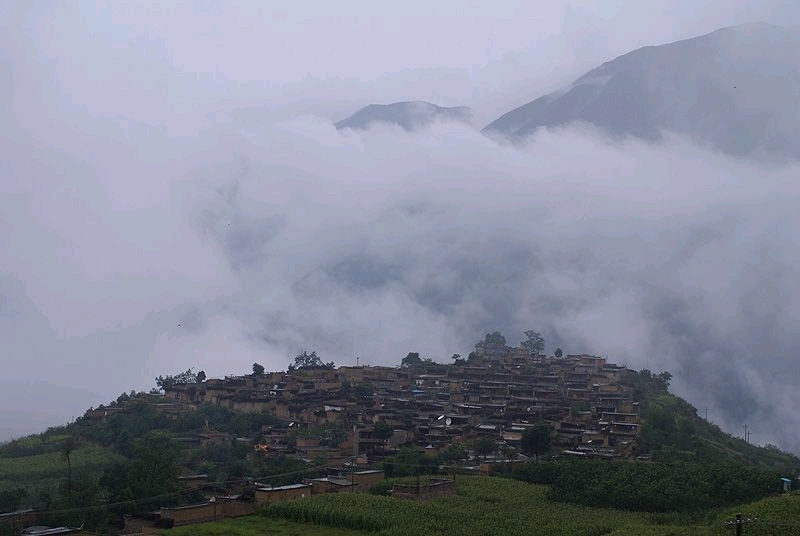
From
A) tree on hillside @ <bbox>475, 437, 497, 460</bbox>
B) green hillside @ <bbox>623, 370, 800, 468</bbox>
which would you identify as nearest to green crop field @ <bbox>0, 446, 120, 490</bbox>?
tree on hillside @ <bbox>475, 437, 497, 460</bbox>

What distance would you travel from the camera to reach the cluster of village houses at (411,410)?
37166mm

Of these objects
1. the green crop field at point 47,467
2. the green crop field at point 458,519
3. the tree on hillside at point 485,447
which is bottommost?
the green crop field at point 458,519

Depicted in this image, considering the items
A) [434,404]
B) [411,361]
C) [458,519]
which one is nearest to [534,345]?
[411,361]

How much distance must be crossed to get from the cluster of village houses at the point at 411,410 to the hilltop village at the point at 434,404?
7cm

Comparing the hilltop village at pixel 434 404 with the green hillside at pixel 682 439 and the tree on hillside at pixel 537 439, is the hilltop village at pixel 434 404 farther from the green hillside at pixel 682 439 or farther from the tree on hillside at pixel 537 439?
the tree on hillside at pixel 537 439

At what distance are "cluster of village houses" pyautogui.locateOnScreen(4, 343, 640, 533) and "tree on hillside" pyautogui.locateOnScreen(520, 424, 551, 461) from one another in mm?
1026

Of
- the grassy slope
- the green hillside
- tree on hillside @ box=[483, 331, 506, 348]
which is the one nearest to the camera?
the grassy slope

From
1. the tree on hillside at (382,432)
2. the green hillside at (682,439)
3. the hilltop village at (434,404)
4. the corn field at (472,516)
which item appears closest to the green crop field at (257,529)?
the corn field at (472,516)

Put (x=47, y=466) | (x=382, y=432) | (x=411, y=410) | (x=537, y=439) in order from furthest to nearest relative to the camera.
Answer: (x=411, y=410) → (x=382, y=432) → (x=47, y=466) → (x=537, y=439)

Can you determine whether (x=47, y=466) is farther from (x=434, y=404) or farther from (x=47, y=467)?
(x=434, y=404)

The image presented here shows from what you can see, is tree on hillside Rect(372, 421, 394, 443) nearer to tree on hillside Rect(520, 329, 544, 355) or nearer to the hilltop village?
the hilltop village

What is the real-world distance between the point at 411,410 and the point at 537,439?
436 inches

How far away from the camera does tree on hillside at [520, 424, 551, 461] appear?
41.7m

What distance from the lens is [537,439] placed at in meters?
41.9
